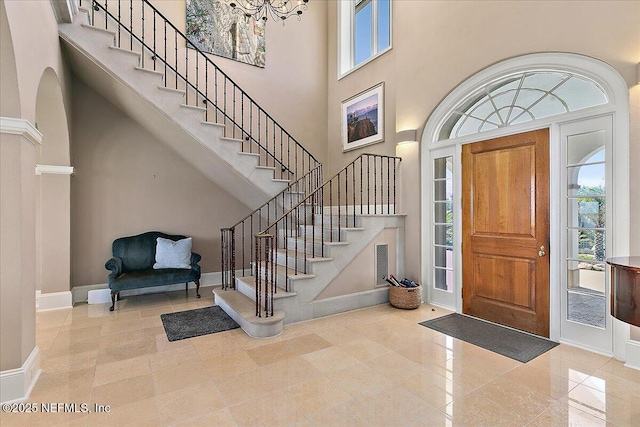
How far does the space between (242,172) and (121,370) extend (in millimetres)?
2938

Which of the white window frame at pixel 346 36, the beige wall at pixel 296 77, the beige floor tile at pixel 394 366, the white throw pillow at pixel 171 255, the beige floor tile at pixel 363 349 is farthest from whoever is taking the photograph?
the white window frame at pixel 346 36

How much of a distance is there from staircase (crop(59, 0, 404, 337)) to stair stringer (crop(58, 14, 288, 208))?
0.04 feet

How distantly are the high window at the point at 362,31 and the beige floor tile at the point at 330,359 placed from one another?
5.07 metres

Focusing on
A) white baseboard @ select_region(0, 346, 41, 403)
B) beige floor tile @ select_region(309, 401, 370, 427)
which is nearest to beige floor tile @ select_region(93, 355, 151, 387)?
white baseboard @ select_region(0, 346, 41, 403)

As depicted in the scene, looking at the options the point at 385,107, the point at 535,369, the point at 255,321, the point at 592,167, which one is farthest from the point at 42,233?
the point at 592,167

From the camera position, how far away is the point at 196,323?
382 centimetres

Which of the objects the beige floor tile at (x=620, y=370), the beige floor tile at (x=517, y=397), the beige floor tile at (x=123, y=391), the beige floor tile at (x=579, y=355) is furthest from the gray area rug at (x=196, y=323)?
the beige floor tile at (x=620, y=370)

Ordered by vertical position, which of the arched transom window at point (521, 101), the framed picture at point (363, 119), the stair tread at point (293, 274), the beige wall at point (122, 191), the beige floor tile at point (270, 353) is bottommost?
the beige floor tile at point (270, 353)

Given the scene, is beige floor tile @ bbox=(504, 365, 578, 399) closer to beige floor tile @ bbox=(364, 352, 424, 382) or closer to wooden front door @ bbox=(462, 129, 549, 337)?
beige floor tile @ bbox=(364, 352, 424, 382)

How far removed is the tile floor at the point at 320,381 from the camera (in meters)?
2.09

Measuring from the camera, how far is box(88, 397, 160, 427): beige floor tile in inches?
79.4

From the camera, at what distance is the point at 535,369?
271 cm

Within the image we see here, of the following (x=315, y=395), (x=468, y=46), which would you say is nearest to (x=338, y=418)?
(x=315, y=395)

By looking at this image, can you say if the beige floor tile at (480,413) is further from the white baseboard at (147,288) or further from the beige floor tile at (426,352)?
the white baseboard at (147,288)
